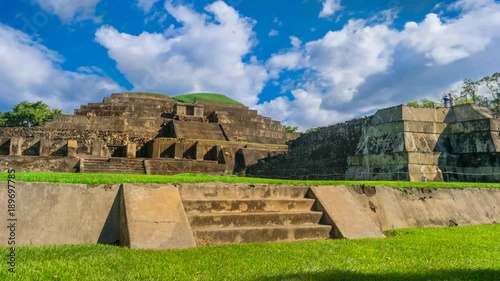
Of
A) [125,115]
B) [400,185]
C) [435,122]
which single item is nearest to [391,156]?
[435,122]

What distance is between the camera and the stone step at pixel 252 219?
5309mm

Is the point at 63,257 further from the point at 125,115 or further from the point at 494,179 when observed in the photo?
the point at 125,115

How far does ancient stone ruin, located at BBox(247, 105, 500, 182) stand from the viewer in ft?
38.1

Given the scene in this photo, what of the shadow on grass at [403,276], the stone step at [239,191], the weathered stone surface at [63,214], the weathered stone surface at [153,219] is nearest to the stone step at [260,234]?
the weathered stone surface at [153,219]

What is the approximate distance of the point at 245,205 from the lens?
5953mm

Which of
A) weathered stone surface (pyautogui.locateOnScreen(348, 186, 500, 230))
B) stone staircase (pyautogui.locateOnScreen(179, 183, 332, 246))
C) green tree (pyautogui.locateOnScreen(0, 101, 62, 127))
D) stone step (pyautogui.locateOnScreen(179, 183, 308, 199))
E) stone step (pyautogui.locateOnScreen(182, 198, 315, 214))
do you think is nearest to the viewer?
stone staircase (pyautogui.locateOnScreen(179, 183, 332, 246))

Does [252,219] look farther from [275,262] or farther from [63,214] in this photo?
[63,214]

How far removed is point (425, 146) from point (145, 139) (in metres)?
17.1

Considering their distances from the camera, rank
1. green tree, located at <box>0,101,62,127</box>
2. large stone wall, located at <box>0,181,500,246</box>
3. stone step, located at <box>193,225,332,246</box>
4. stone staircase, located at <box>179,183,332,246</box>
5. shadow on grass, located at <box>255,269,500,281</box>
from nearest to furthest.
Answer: shadow on grass, located at <box>255,269,500,281</box>, large stone wall, located at <box>0,181,500,246</box>, stone step, located at <box>193,225,332,246</box>, stone staircase, located at <box>179,183,332,246</box>, green tree, located at <box>0,101,62,127</box>

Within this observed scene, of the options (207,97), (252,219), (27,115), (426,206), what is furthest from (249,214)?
(27,115)

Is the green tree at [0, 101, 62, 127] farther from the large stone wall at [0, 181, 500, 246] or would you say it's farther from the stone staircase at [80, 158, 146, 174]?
the large stone wall at [0, 181, 500, 246]

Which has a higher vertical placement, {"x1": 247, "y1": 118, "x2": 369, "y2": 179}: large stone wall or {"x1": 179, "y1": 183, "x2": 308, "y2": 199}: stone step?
{"x1": 247, "y1": 118, "x2": 369, "y2": 179}: large stone wall

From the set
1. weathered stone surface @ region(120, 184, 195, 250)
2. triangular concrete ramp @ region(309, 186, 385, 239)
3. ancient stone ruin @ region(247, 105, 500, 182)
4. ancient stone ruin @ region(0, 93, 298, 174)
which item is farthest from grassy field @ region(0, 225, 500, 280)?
ancient stone ruin @ region(0, 93, 298, 174)

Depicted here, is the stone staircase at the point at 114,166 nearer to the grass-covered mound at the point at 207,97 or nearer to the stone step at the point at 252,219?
the stone step at the point at 252,219
